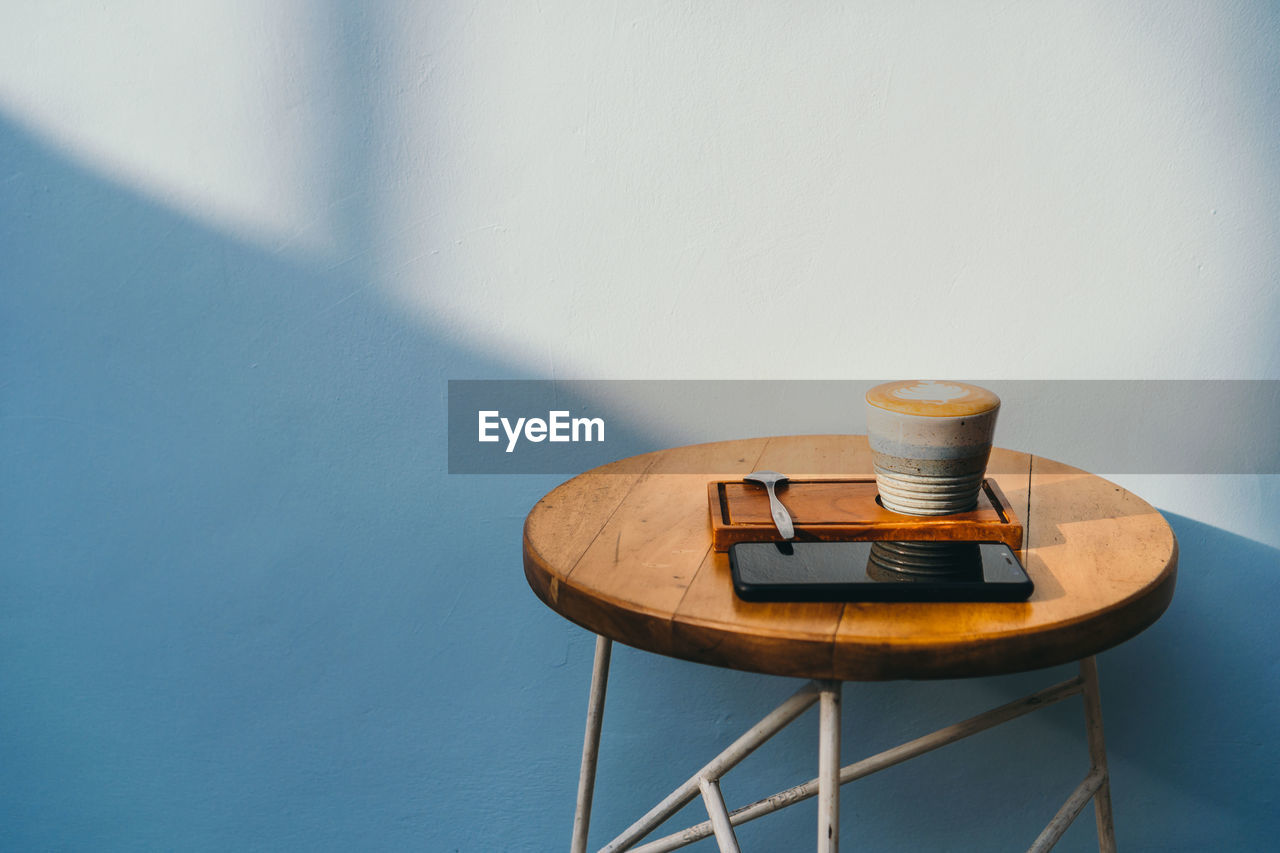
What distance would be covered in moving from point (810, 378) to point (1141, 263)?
406mm

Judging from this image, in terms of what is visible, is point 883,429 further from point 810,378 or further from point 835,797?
point 810,378

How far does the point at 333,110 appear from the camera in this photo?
118cm

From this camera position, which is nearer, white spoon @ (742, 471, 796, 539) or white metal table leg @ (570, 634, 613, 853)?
white spoon @ (742, 471, 796, 539)

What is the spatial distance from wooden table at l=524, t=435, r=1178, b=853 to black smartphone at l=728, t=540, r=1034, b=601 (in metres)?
0.01

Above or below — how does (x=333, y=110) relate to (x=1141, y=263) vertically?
above

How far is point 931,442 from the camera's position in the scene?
2.64 feet

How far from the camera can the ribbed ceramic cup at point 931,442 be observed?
80 centimetres

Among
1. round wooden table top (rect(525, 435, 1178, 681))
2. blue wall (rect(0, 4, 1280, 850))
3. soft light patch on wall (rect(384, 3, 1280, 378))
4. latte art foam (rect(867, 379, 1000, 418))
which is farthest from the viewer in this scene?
blue wall (rect(0, 4, 1280, 850))

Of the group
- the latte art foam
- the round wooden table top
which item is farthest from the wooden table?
the latte art foam

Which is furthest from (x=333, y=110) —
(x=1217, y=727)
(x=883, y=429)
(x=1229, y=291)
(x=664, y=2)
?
(x=1217, y=727)

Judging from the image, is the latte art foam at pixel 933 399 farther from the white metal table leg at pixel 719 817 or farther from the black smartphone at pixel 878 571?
the white metal table leg at pixel 719 817

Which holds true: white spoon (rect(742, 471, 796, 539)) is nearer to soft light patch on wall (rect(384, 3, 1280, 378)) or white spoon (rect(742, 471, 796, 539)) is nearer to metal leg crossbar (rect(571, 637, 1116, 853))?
metal leg crossbar (rect(571, 637, 1116, 853))

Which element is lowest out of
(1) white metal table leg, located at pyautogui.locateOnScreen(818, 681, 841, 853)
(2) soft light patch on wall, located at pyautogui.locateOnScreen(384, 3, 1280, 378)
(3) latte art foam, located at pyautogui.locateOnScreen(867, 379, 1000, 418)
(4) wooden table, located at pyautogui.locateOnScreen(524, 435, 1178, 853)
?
(1) white metal table leg, located at pyautogui.locateOnScreen(818, 681, 841, 853)

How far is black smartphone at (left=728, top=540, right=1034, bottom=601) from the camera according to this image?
700 mm
